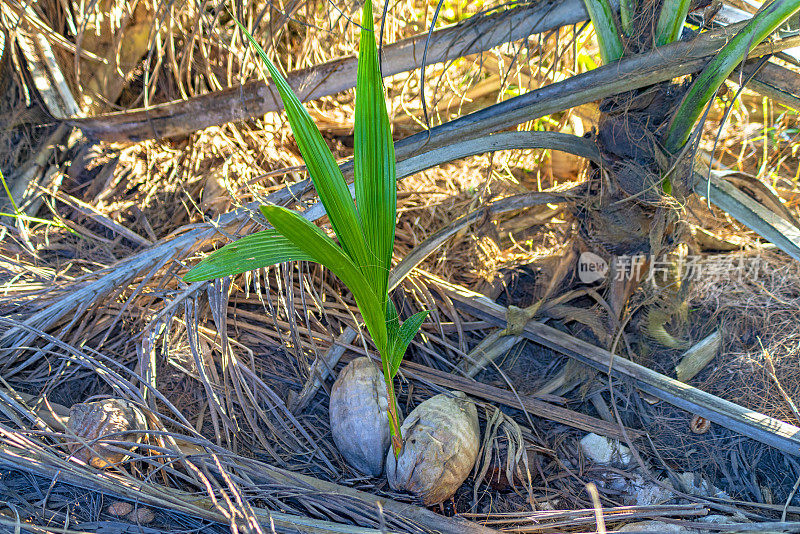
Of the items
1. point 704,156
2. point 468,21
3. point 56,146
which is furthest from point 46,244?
point 704,156

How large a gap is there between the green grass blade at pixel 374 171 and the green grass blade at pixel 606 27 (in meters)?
0.70

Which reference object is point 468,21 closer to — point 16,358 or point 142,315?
point 142,315

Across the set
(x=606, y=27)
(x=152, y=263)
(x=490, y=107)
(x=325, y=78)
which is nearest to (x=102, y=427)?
(x=152, y=263)

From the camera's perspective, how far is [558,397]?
1588mm

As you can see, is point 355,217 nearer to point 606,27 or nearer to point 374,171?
point 374,171

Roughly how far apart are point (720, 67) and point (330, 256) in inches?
40.6

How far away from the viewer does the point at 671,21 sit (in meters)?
1.36

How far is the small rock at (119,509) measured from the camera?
115cm

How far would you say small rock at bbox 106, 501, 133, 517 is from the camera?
1153 mm

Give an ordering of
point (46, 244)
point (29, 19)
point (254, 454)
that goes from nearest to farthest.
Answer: point (254, 454) → point (46, 244) → point (29, 19)

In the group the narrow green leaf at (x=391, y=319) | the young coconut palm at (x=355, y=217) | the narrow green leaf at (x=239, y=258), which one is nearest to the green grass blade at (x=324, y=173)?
the young coconut palm at (x=355, y=217)

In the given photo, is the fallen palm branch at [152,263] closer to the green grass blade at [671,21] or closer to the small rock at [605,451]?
the green grass blade at [671,21]

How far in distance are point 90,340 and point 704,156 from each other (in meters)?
1.94

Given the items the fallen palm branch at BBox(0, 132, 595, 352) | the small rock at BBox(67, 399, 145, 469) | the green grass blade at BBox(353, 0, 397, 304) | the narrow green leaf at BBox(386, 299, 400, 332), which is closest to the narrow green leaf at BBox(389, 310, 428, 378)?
the narrow green leaf at BBox(386, 299, 400, 332)
